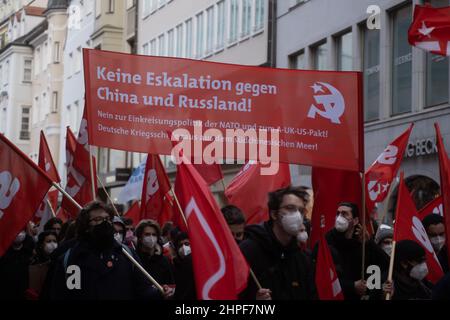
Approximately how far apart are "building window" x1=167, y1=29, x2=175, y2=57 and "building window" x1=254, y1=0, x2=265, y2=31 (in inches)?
351

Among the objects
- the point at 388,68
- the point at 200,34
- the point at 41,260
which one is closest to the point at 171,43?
the point at 200,34

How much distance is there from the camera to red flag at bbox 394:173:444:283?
30.8 feet

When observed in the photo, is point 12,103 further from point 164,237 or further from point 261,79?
point 261,79

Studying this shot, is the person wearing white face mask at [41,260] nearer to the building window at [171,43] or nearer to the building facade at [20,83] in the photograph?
the building window at [171,43]

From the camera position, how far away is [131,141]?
10148 millimetres

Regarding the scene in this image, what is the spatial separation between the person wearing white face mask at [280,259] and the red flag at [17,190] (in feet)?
8.20

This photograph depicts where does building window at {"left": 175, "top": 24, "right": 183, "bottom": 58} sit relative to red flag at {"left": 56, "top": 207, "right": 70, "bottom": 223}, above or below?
above

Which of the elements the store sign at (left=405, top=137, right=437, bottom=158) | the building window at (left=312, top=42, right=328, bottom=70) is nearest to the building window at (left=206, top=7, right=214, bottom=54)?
the building window at (left=312, top=42, right=328, bottom=70)

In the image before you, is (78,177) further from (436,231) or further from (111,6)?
(111,6)

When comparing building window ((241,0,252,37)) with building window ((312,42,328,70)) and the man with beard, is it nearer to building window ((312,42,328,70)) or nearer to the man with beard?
building window ((312,42,328,70))

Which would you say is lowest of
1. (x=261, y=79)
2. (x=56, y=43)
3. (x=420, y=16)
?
(x=261, y=79)

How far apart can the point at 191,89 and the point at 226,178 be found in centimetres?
2568

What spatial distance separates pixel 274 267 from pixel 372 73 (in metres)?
19.0
